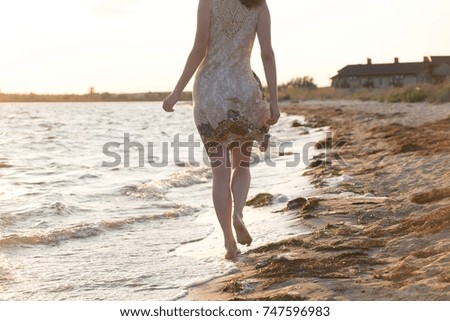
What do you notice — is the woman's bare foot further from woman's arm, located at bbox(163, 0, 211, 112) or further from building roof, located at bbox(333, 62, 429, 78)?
building roof, located at bbox(333, 62, 429, 78)

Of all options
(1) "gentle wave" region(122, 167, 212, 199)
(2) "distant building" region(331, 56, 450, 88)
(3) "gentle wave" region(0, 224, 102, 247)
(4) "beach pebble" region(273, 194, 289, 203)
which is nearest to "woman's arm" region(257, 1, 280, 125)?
(3) "gentle wave" region(0, 224, 102, 247)

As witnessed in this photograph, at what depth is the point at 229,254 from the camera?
4.56 metres

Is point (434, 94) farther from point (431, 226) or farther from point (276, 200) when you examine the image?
point (431, 226)

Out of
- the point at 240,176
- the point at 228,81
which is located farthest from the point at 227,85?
the point at 240,176

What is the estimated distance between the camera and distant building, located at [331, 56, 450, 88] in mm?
80562

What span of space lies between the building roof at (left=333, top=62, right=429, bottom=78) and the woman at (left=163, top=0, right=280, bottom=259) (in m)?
80.2

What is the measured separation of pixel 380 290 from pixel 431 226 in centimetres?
119

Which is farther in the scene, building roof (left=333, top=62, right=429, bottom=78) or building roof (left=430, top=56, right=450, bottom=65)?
building roof (left=333, top=62, right=429, bottom=78)

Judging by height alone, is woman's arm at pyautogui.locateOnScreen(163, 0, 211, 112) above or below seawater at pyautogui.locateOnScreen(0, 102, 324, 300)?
above

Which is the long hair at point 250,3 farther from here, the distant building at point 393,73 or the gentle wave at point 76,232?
the distant building at point 393,73

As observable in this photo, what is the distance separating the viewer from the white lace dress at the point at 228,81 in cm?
447
